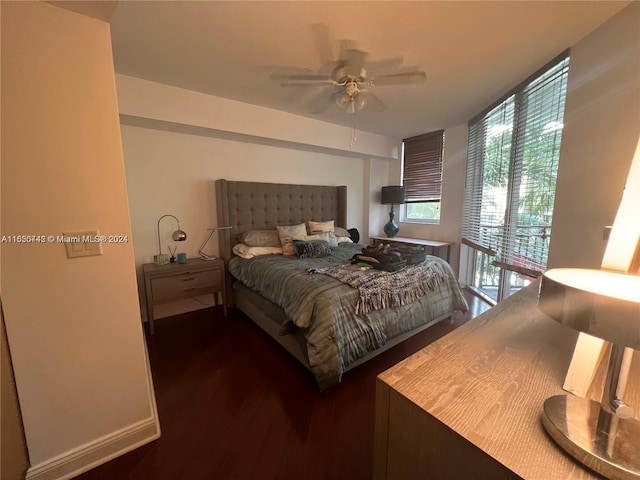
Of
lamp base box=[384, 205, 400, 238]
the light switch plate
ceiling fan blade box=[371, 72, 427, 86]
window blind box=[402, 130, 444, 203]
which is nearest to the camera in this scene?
the light switch plate

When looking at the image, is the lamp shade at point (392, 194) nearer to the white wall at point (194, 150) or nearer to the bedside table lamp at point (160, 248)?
the white wall at point (194, 150)

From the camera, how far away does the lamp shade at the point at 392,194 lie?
4418 mm

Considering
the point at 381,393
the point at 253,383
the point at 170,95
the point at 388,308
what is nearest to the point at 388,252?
the point at 388,308

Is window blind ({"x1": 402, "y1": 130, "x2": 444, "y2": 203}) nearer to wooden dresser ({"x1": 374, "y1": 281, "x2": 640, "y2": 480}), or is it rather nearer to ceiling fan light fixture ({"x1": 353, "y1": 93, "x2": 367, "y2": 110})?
Result: ceiling fan light fixture ({"x1": 353, "y1": 93, "x2": 367, "y2": 110})

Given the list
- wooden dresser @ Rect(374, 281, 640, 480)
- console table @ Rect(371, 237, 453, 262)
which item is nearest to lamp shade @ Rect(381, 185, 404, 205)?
console table @ Rect(371, 237, 453, 262)

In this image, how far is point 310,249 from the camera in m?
3.00

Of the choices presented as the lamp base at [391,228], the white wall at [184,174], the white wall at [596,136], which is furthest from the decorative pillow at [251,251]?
the white wall at [596,136]

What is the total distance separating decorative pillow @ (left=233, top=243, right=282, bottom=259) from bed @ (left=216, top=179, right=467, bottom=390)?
42 millimetres

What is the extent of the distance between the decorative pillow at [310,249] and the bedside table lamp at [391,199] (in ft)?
6.11

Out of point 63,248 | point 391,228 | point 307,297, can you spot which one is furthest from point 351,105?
point 391,228

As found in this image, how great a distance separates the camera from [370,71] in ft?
7.45

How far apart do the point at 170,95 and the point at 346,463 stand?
324 cm

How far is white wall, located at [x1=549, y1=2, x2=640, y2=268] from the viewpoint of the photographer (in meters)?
1.54

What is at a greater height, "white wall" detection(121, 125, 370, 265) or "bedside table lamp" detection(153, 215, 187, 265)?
"white wall" detection(121, 125, 370, 265)
